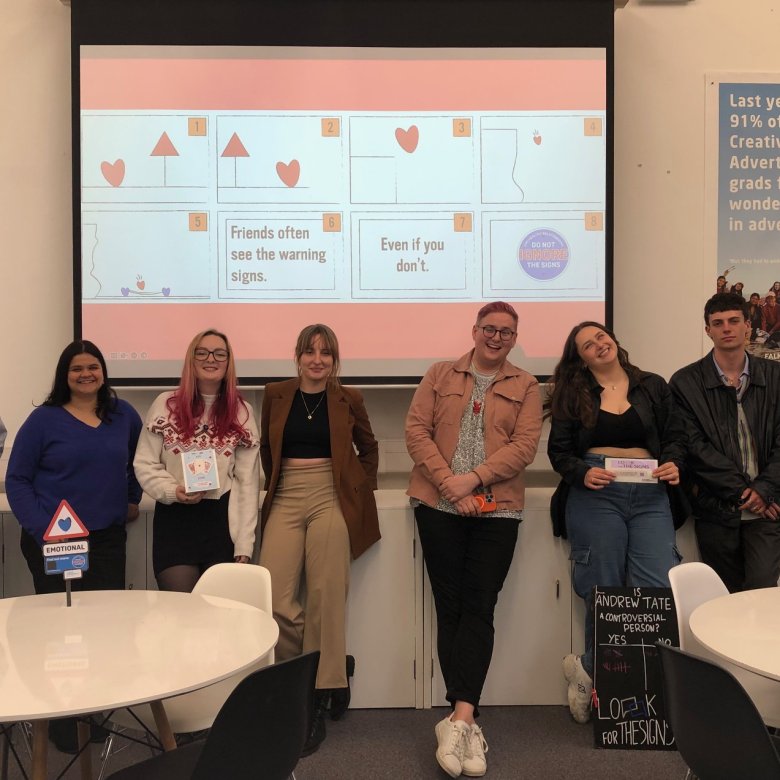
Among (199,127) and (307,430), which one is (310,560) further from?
(199,127)

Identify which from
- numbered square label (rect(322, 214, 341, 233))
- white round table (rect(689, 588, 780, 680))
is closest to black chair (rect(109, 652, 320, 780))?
white round table (rect(689, 588, 780, 680))

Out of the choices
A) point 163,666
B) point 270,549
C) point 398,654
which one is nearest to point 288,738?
point 163,666

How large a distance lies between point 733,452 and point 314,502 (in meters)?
1.65

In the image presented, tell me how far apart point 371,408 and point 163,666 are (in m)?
2.57

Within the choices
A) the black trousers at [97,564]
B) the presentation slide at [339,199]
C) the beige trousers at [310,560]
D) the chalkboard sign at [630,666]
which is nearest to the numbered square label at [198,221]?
the presentation slide at [339,199]

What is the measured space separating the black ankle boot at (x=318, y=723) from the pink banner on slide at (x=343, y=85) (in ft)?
8.96

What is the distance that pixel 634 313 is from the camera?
4305 mm

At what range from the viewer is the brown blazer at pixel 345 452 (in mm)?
3178

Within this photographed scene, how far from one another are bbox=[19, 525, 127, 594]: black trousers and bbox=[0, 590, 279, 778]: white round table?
Answer: 624mm

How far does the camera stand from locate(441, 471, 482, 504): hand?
3.01 m

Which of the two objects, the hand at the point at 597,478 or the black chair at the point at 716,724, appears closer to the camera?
the black chair at the point at 716,724

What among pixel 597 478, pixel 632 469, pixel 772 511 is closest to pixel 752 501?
pixel 772 511

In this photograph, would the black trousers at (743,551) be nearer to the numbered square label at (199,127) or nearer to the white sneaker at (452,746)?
the white sneaker at (452,746)

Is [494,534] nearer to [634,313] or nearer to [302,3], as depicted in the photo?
[634,313]
